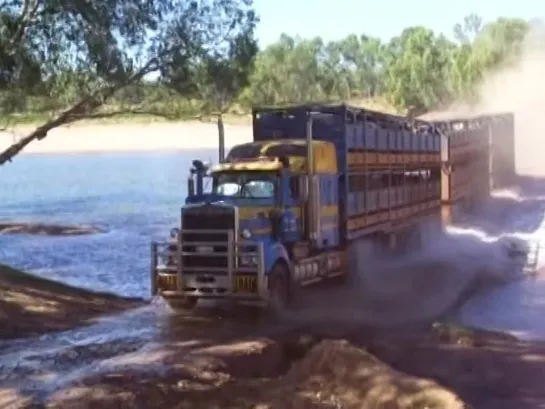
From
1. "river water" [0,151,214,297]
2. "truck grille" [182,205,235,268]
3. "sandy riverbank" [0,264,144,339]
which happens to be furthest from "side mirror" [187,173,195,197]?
"river water" [0,151,214,297]

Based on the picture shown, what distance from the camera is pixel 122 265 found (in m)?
27.7

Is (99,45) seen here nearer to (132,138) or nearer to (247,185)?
(247,185)

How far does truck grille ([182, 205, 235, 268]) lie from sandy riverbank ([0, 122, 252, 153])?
83532 millimetres

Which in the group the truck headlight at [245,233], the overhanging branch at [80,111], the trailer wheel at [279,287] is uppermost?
the overhanging branch at [80,111]

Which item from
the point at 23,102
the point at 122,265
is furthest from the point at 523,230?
the point at 23,102

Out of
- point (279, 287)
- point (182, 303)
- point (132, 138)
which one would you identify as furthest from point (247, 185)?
point (132, 138)

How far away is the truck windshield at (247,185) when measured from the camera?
16875 millimetres

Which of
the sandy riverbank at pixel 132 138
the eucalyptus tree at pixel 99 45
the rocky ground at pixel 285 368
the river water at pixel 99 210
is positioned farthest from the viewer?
the sandy riverbank at pixel 132 138

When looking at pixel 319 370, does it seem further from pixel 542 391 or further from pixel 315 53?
pixel 315 53

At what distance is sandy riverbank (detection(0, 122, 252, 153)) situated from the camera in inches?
4099

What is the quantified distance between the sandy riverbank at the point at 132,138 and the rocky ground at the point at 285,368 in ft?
278

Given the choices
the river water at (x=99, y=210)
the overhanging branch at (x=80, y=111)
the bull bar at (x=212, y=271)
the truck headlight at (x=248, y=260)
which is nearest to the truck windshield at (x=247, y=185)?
the bull bar at (x=212, y=271)

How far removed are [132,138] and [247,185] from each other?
94652mm

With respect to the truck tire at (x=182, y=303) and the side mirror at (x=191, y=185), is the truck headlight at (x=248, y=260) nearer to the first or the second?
the truck tire at (x=182, y=303)
